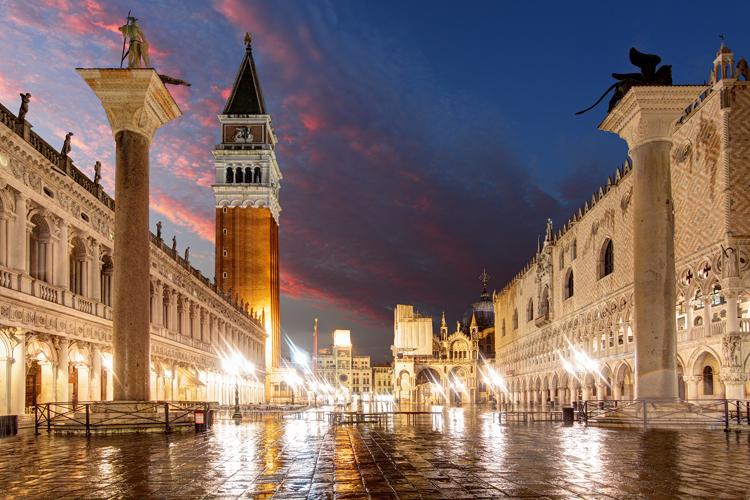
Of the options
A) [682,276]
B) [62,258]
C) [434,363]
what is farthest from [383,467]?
[434,363]

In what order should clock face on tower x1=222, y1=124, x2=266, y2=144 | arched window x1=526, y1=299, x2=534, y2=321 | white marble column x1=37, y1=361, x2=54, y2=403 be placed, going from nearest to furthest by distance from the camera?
white marble column x1=37, y1=361, x2=54, y2=403 → arched window x1=526, y1=299, x2=534, y2=321 → clock face on tower x1=222, y1=124, x2=266, y2=144

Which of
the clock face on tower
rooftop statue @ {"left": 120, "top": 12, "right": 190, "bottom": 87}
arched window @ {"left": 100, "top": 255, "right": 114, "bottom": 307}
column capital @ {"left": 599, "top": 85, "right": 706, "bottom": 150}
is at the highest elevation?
the clock face on tower

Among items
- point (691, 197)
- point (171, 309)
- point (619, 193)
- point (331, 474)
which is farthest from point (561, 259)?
point (331, 474)

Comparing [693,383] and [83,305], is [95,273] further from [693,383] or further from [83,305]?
[693,383]

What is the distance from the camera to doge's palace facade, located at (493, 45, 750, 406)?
31.6m

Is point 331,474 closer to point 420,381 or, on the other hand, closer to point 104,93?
point 104,93

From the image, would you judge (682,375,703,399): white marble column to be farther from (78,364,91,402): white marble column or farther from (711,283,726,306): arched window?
(78,364,91,402): white marble column

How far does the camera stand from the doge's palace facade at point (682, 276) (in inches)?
1243

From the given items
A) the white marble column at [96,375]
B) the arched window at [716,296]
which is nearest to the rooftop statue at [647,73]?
the arched window at [716,296]

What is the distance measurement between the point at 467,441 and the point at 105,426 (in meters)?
9.43

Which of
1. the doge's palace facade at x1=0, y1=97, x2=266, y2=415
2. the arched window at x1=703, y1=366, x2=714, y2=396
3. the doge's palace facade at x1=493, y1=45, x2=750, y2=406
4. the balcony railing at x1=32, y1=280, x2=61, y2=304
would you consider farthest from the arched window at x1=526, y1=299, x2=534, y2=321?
the balcony railing at x1=32, y1=280, x2=61, y2=304

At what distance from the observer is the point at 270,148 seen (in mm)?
101438

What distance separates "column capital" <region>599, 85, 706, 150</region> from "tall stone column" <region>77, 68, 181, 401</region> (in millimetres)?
13623

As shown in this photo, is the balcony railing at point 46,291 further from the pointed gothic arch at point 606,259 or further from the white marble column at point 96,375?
the pointed gothic arch at point 606,259
